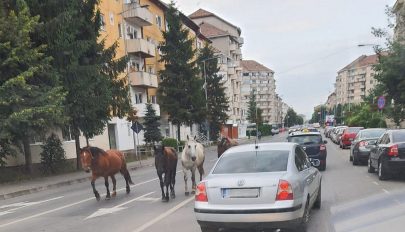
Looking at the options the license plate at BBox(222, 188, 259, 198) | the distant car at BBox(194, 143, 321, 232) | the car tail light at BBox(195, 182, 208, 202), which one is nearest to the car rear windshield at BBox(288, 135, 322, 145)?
the distant car at BBox(194, 143, 321, 232)

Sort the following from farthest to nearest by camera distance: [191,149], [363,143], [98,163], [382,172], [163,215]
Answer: [363,143]
[382,172]
[98,163]
[191,149]
[163,215]

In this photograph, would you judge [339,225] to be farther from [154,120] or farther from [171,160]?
[154,120]

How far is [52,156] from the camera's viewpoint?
26.7m

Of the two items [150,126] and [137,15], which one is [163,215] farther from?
[137,15]

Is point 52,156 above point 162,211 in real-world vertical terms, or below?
above

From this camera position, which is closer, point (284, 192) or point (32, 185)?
point (284, 192)

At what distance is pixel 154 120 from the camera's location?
44.9 meters

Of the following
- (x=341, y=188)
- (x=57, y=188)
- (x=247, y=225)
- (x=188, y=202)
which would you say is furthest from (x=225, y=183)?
(x=57, y=188)

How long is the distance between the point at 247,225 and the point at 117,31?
40437 mm

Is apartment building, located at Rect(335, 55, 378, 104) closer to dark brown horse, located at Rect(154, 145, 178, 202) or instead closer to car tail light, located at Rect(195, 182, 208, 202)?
dark brown horse, located at Rect(154, 145, 178, 202)

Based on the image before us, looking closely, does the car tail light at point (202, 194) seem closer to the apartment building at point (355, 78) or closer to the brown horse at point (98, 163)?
the brown horse at point (98, 163)

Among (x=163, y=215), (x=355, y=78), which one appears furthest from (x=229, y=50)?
(x=355, y=78)

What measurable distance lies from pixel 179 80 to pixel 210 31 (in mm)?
54795

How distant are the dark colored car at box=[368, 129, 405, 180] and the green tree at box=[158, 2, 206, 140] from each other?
3544 centimetres
